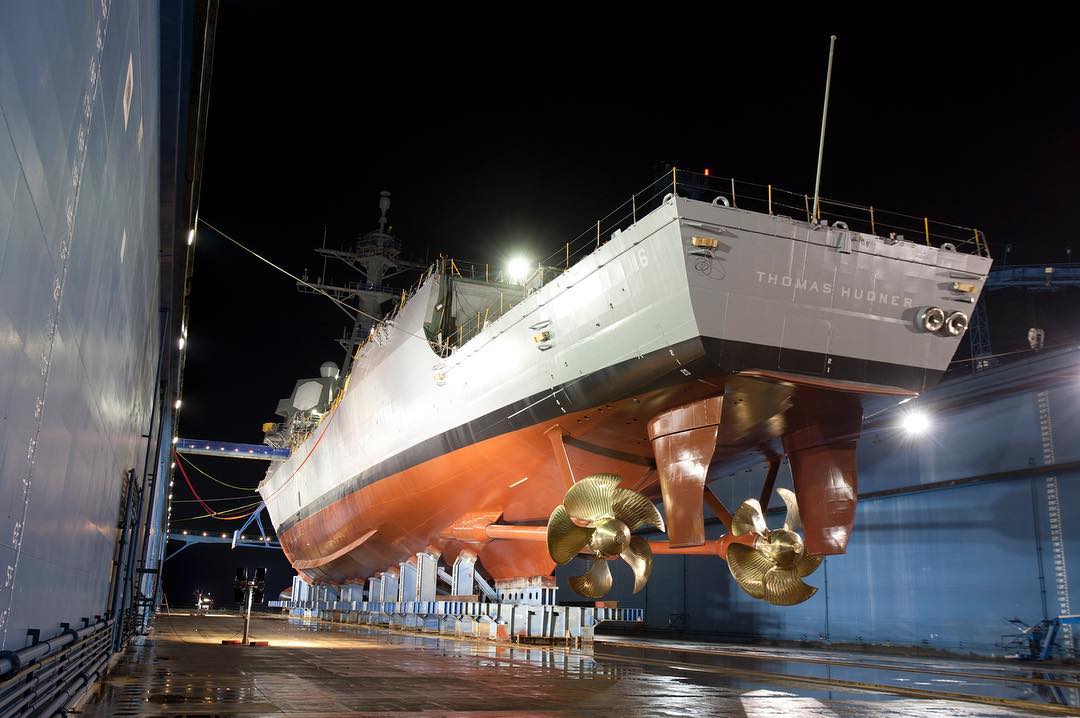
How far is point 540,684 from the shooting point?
9.85m

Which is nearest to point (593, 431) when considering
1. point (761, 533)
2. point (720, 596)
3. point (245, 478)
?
point (761, 533)

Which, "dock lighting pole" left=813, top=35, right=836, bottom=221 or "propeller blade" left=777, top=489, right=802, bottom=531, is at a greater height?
"dock lighting pole" left=813, top=35, right=836, bottom=221

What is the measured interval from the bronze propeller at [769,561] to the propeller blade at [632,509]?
183 centimetres

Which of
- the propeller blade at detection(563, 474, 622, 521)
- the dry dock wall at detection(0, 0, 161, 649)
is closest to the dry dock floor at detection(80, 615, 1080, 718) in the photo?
the dry dock wall at detection(0, 0, 161, 649)

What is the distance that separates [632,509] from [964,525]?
11.9 metres

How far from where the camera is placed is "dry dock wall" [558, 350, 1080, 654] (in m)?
17.7

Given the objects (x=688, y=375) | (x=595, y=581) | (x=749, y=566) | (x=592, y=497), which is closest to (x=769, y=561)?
(x=749, y=566)

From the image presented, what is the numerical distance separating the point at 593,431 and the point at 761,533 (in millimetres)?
3376

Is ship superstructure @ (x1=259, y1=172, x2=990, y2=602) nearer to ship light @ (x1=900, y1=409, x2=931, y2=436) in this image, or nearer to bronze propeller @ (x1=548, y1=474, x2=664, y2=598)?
bronze propeller @ (x1=548, y1=474, x2=664, y2=598)

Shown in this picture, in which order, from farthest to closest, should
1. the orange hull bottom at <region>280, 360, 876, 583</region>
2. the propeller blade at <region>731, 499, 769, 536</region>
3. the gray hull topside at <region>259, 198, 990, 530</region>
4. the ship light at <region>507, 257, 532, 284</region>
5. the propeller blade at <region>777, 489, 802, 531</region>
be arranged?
the ship light at <region>507, 257, 532, 284</region>
the propeller blade at <region>777, 489, 802, 531</region>
the propeller blade at <region>731, 499, 769, 536</region>
the orange hull bottom at <region>280, 360, 876, 583</region>
the gray hull topside at <region>259, 198, 990, 530</region>

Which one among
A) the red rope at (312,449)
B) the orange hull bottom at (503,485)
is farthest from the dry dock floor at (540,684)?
the red rope at (312,449)

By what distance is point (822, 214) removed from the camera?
12484 mm

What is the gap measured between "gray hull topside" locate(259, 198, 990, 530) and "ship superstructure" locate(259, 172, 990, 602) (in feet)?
0.10

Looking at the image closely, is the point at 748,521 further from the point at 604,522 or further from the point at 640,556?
the point at 604,522
